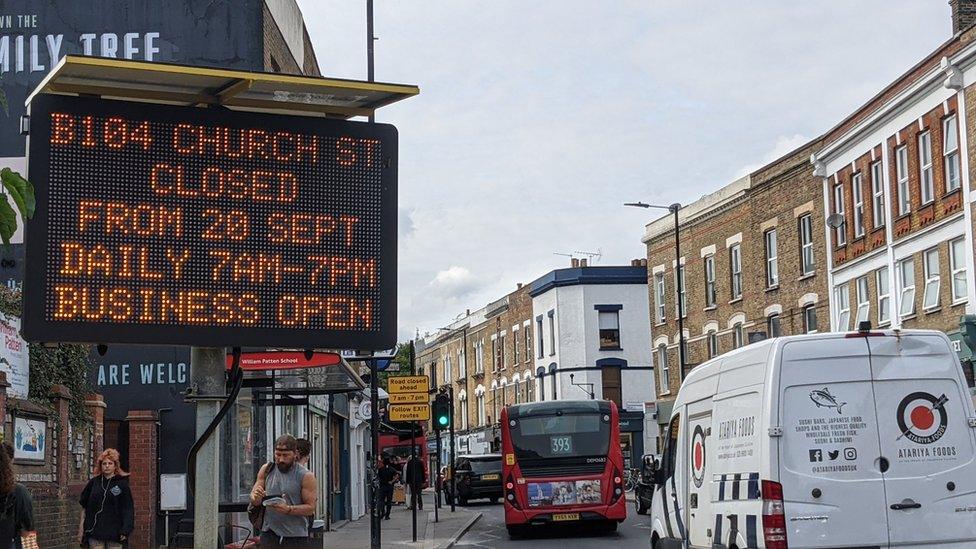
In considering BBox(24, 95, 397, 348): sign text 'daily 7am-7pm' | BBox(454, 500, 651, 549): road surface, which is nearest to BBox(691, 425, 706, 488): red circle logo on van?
BBox(24, 95, 397, 348): sign text 'daily 7am-7pm'

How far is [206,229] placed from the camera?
25.7 feet

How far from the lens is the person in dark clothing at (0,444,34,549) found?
32.3ft

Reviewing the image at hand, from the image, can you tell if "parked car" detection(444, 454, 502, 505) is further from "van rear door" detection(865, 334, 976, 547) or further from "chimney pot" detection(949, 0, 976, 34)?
"van rear door" detection(865, 334, 976, 547)

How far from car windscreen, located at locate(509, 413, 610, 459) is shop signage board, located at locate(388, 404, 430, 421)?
2.09 meters

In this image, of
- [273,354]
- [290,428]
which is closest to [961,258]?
[290,428]

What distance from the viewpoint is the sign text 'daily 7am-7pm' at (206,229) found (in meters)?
7.58

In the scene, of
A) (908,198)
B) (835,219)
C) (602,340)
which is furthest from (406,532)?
(602,340)

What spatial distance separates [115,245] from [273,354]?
10125 millimetres

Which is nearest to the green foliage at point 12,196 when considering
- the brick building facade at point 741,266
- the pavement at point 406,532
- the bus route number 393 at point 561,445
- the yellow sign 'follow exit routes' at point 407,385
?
the pavement at point 406,532

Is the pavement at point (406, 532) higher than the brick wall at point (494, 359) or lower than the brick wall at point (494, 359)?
lower

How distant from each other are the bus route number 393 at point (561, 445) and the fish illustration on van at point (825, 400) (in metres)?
15.8

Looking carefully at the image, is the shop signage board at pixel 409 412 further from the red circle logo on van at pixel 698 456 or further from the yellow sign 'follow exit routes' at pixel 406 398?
the red circle logo on van at pixel 698 456

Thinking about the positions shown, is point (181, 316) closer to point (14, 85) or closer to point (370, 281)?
point (370, 281)

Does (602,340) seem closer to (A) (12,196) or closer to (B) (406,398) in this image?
(B) (406,398)
